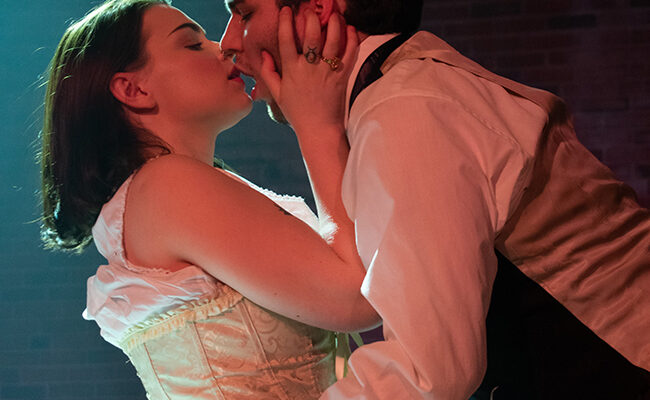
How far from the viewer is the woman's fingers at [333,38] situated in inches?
55.5

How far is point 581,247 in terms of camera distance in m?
1.23

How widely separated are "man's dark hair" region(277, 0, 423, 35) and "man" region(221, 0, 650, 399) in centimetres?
5

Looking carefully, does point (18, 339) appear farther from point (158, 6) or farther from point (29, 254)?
point (158, 6)

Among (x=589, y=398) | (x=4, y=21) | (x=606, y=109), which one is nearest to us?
(x=589, y=398)

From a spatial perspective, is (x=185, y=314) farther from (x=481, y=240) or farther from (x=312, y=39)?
(x=481, y=240)

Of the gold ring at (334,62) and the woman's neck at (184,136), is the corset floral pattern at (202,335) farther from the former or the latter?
the gold ring at (334,62)

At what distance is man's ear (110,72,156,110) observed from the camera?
183 centimetres

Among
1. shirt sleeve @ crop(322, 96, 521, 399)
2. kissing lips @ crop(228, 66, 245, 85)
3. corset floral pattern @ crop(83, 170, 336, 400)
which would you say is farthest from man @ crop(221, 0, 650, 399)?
kissing lips @ crop(228, 66, 245, 85)

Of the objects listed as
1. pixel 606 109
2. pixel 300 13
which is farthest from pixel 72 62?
pixel 606 109

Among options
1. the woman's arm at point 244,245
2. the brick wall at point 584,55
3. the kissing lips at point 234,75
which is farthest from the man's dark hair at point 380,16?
the brick wall at point 584,55

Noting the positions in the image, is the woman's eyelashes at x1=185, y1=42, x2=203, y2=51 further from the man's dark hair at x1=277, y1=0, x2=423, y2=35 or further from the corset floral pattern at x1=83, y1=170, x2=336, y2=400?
the man's dark hair at x1=277, y1=0, x2=423, y2=35

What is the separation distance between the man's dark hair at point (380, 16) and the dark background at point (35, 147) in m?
2.42

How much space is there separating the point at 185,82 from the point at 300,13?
0.49 metres

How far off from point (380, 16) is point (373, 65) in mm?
Result: 130
